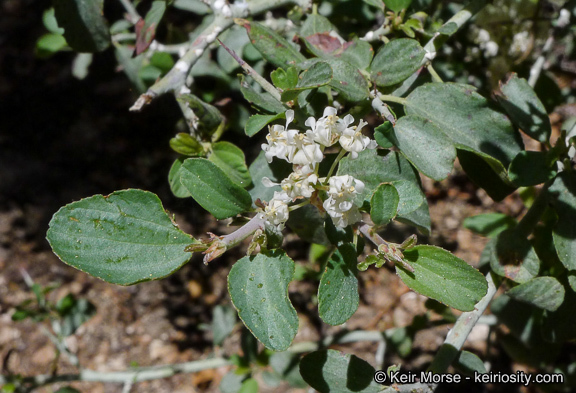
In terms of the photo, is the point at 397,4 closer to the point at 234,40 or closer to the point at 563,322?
the point at 234,40

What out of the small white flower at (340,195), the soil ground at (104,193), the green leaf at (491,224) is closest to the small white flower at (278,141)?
the small white flower at (340,195)

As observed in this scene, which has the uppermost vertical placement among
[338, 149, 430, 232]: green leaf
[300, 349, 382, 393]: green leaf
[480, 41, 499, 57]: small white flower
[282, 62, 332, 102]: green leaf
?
[282, 62, 332, 102]: green leaf

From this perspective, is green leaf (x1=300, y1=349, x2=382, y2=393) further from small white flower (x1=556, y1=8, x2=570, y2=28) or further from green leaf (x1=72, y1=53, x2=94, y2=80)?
green leaf (x1=72, y1=53, x2=94, y2=80)

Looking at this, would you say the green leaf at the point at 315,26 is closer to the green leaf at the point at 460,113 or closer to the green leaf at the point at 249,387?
the green leaf at the point at 460,113

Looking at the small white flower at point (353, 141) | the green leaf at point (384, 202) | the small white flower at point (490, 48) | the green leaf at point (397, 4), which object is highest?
the green leaf at point (397, 4)

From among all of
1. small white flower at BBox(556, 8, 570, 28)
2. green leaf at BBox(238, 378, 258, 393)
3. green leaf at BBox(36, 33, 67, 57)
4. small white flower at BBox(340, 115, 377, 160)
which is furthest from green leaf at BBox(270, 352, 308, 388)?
small white flower at BBox(556, 8, 570, 28)
